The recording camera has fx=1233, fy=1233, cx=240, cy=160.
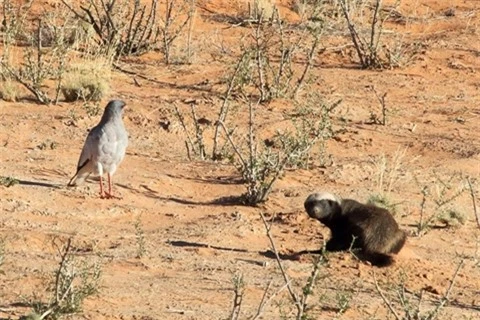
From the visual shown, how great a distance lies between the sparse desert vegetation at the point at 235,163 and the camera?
8.05 metres

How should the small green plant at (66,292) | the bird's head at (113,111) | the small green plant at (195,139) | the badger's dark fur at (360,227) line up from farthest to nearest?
the small green plant at (195,139)
the bird's head at (113,111)
the badger's dark fur at (360,227)
the small green plant at (66,292)

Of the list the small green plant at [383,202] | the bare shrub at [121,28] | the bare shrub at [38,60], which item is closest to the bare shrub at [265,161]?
the small green plant at [383,202]

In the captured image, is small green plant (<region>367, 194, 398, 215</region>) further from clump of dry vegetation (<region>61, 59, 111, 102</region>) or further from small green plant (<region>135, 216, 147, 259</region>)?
clump of dry vegetation (<region>61, 59, 111, 102</region>)

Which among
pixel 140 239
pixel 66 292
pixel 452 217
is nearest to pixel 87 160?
pixel 140 239

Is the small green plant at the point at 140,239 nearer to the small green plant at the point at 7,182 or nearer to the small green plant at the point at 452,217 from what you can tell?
the small green plant at the point at 7,182

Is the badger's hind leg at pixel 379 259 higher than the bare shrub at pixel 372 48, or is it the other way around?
the bare shrub at pixel 372 48

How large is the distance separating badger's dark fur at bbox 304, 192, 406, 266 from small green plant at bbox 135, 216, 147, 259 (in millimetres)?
1300

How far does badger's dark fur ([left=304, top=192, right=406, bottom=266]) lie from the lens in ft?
29.8

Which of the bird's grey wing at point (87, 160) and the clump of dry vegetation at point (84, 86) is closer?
the bird's grey wing at point (87, 160)

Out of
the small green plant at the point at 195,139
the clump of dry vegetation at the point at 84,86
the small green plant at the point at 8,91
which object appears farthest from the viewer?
the clump of dry vegetation at the point at 84,86

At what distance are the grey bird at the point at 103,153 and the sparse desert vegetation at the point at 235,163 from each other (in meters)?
0.24

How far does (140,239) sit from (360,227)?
165 centimetres

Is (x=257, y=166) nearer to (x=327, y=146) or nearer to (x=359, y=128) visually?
(x=327, y=146)

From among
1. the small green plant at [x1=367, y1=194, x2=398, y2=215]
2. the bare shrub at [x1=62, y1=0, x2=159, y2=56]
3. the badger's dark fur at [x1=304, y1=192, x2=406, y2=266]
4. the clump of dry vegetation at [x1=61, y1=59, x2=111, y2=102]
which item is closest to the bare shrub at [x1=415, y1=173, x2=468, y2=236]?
the small green plant at [x1=367, y1=194, x2=398, y2=215]
